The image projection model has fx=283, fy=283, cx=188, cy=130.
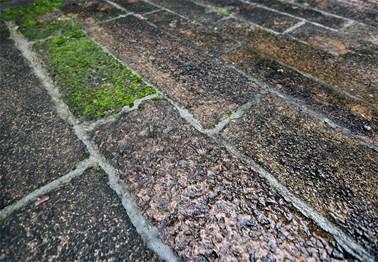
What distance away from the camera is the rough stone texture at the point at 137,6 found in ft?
8.14

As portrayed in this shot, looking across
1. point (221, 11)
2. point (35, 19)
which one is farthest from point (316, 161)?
point (35, 19)

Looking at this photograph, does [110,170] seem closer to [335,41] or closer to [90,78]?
[90,78]

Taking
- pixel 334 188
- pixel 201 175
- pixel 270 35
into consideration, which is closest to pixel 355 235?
pixel 334 188

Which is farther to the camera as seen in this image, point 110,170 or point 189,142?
point 189,142

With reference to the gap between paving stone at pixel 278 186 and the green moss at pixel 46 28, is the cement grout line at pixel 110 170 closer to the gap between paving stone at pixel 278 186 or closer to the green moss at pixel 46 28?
the green moss at pixel 46 28

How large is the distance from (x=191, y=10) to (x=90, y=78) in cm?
130

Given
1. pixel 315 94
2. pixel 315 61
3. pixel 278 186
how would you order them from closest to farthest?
pixel 278 186
pixel 315 94
pixel 315 61

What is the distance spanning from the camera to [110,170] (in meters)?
1.15

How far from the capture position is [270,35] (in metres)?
2.09

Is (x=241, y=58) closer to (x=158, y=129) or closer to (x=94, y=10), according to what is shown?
(x=158, y=129)

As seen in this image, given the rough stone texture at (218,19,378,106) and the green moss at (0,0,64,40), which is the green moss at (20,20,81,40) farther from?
the rough stone texture at (218,19,378,106)

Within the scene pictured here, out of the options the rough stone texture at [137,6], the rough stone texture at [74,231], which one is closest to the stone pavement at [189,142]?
the rough stone texture at [74,231]

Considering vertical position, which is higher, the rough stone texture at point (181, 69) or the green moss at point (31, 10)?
the rough stone texture at point (181, 69)

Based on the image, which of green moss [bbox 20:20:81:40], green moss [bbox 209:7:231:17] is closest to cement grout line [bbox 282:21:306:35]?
green moss [bbox 209:7:231:17]
